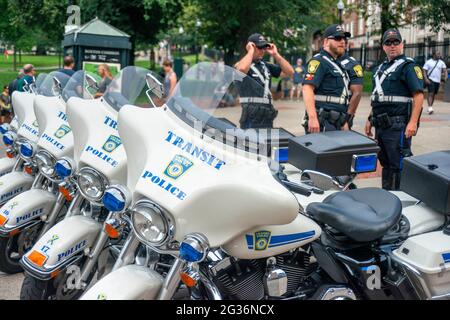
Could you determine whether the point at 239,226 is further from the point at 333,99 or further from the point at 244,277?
the point at 333,99

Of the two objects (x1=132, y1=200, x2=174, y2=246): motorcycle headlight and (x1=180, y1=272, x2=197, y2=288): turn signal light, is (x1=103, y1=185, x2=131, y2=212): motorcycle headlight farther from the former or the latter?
(x1=180, y1=272, x2=197, y2=288): turn signal light

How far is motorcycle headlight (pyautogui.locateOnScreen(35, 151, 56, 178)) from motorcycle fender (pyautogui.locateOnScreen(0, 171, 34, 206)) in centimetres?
68

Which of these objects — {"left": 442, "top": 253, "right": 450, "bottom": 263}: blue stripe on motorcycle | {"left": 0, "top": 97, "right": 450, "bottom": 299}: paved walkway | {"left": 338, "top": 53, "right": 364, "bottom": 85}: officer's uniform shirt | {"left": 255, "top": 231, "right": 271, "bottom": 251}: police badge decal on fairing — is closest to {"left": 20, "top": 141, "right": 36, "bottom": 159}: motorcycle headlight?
{"left": 0, "top": 97, "right": 450, "bottom": 299}: paved walkway

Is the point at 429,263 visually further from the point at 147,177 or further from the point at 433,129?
the point at 433,129

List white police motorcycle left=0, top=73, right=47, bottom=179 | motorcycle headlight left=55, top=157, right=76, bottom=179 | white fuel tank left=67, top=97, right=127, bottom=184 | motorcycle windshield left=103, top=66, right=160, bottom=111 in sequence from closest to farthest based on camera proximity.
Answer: white fuel tank left=67, top=97, right=127, bottom=184
motorcycle windshield left=103, top=66, right=160, bottom=111
motorcycle headlight left=55, top=157, right=76, bottom=179
white police motorcycle left=0, top=73, right=47, bottom=179

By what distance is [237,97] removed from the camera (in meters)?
2.84

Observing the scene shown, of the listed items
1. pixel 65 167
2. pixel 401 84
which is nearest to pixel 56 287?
pixel 65 167

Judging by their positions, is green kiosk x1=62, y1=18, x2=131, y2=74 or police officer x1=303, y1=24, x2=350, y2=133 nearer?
police officer x1=303, y1=24, x2=350, y2=133

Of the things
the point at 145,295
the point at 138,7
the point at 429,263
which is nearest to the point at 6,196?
the point at 145,295

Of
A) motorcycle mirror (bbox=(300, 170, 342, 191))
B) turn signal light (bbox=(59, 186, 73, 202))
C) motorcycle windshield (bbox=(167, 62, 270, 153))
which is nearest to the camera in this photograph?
motorcycle windshield (bbox=(167, 62, 270, 153))

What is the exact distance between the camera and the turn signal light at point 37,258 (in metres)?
3.08

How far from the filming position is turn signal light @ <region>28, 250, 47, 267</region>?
10.1ft
